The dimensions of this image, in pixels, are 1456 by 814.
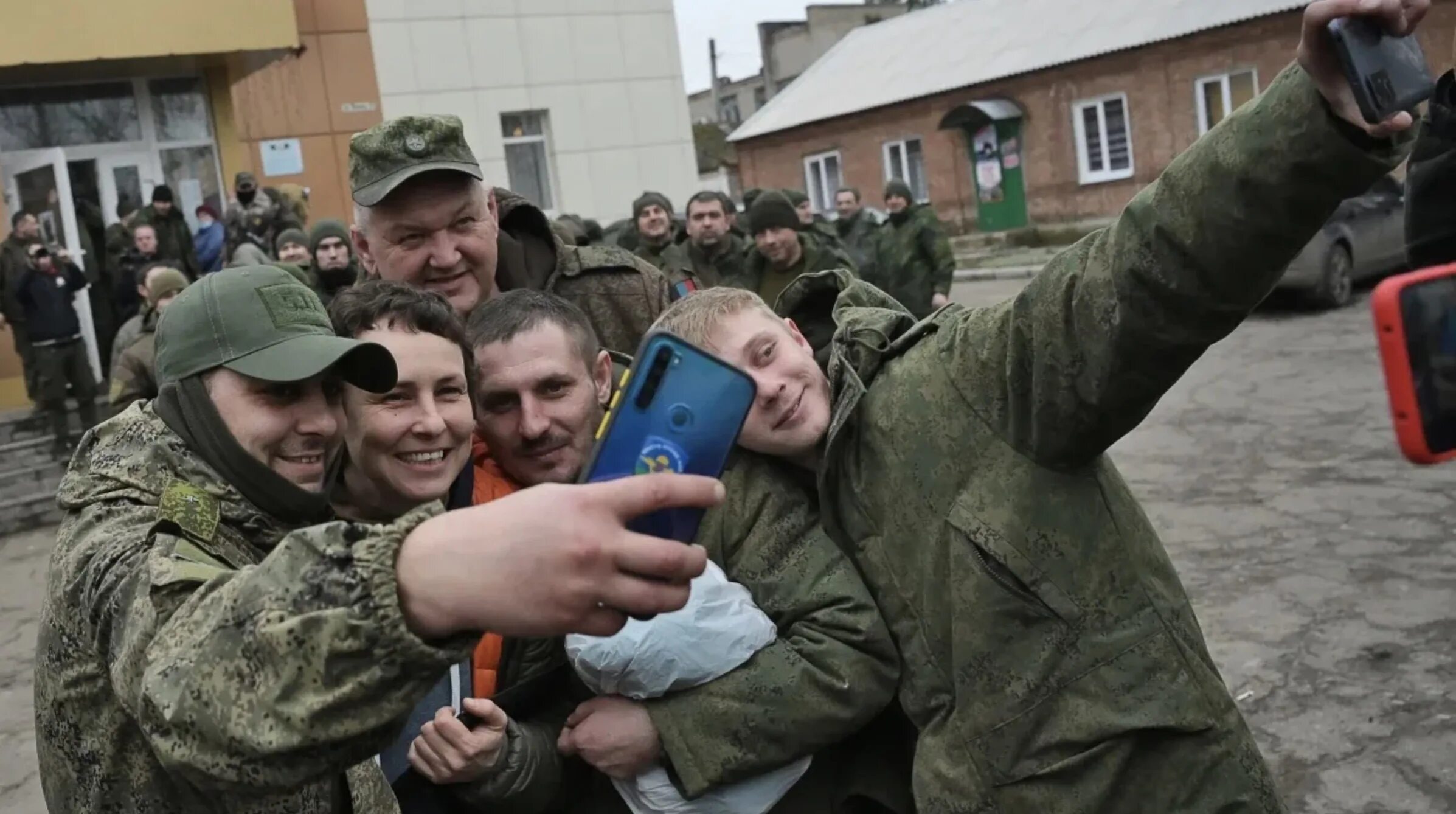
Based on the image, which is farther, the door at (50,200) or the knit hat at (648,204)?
the door at (50,200)

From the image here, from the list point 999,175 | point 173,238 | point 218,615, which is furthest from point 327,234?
point 999,175

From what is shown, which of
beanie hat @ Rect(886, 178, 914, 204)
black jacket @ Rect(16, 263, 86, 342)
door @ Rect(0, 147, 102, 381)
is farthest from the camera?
door @ Rect(0, 147, 102, 381)

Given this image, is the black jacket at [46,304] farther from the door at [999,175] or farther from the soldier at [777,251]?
the door at [999,175]

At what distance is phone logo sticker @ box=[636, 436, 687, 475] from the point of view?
1.24 meters

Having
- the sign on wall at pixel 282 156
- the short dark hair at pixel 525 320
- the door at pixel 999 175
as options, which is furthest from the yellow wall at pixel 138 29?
the door at pixel 999 175

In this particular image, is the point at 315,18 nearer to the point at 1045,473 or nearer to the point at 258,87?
the point at 258,87

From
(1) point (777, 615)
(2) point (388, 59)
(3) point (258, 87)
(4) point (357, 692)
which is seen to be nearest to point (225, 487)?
(4) point (357, 692)

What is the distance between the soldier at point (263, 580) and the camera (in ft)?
3.12

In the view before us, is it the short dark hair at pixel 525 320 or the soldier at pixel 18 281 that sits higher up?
the soldier at pixel 18 281

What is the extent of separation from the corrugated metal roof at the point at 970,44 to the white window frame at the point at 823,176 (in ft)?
3.02

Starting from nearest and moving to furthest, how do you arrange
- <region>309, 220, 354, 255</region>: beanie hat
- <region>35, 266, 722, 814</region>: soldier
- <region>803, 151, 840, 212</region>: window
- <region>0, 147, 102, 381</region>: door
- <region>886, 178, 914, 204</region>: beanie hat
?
1. <region>35, 266, 722, 814</region>: soldier
2. <region>309, 220, 354, 255</region>: beanie hat
3. <region>886, 178, 914, 204</region>: beanie hat
4. <region>0, 147, 102, 381</region>: door
5. <region>803, 151, 840, 212</region>: window

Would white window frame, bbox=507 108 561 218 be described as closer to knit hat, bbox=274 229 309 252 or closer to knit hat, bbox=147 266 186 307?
knit hat, bbox=274 229 309 252

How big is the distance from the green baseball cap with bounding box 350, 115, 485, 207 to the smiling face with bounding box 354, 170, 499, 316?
0.08 feet

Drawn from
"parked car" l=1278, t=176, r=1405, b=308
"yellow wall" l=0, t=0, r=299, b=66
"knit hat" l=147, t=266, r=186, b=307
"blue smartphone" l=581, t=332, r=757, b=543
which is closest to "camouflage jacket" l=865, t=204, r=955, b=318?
"parked car" l=1278, t=176, r=1405, b=308
